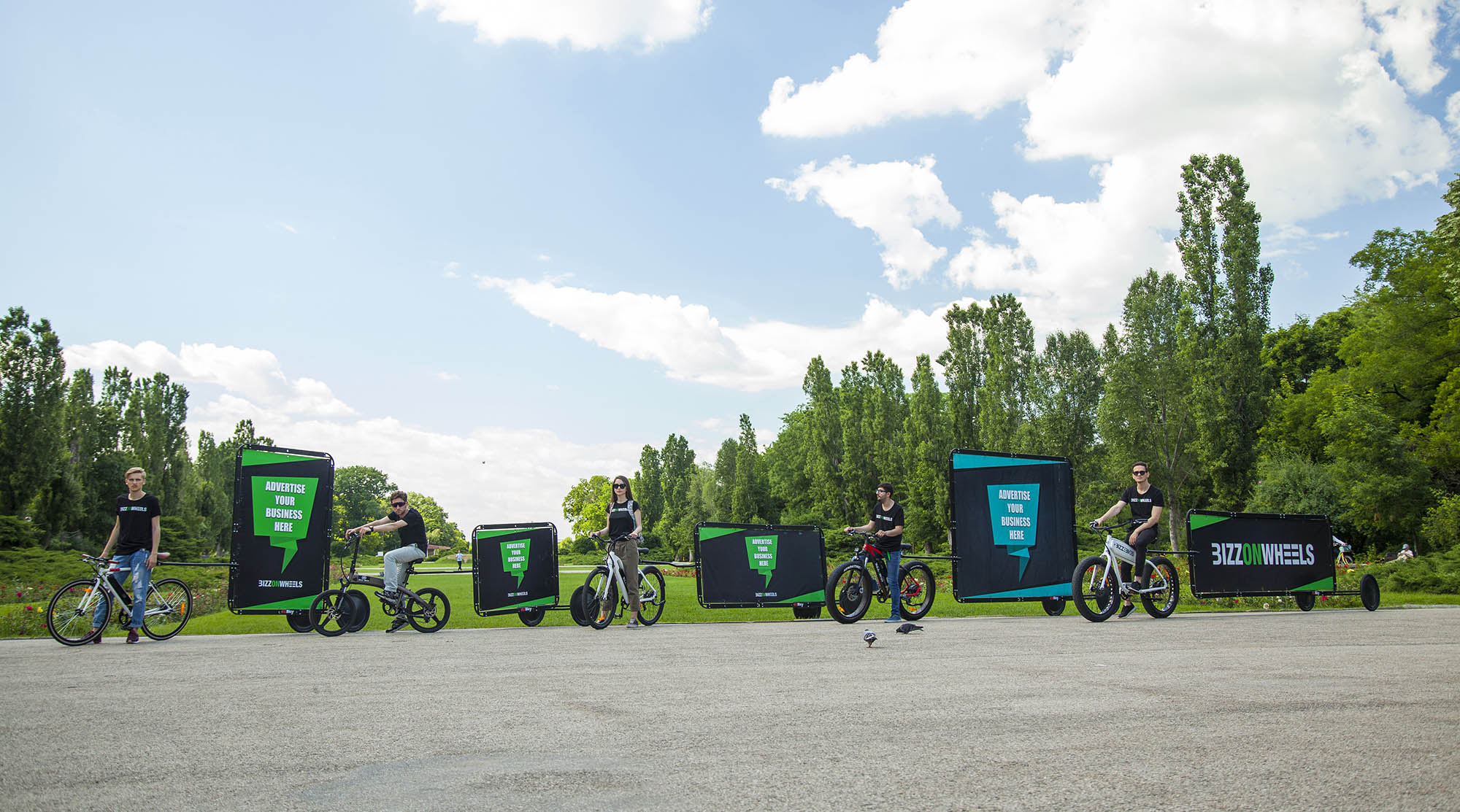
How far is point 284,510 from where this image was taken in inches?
511

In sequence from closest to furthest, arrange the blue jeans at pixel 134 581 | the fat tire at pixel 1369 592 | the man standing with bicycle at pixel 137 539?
the blue jeans at pixel 134 581
the man standing with bicycle at pixel 137 539
the fat tire at pixel 1369 592

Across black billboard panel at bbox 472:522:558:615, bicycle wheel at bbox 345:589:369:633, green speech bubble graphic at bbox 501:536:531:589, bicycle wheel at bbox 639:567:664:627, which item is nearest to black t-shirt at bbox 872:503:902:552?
bicycle wheel at bbox 639:567:664:627

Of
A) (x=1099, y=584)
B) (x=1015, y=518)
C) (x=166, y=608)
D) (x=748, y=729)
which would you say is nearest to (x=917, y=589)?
(x=1015, y=518)

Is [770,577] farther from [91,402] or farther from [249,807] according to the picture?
[91,402]

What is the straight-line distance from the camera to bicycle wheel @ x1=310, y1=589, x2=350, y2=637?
12367 millimetres

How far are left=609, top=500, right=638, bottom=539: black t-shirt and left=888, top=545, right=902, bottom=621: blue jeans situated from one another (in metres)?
3.86

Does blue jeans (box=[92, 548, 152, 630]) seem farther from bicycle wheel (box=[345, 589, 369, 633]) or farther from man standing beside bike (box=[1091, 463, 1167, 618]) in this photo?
man standing beside bike (box=[1091, 463, 1167, 618])

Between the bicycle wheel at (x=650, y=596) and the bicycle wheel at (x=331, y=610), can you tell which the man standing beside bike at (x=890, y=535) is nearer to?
the bicycle wheel at (x=650, y=596)

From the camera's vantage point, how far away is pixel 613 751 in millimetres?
4484

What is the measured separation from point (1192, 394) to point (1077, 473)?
393 inches

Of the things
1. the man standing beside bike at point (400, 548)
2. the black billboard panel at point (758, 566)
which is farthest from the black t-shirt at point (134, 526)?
the black billboard panel at point (758, 566)

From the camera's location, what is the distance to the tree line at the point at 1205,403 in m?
35.3

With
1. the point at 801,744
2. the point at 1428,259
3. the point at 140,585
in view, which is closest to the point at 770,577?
the point at 140,585

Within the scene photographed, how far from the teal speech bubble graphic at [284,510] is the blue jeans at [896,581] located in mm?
8603
